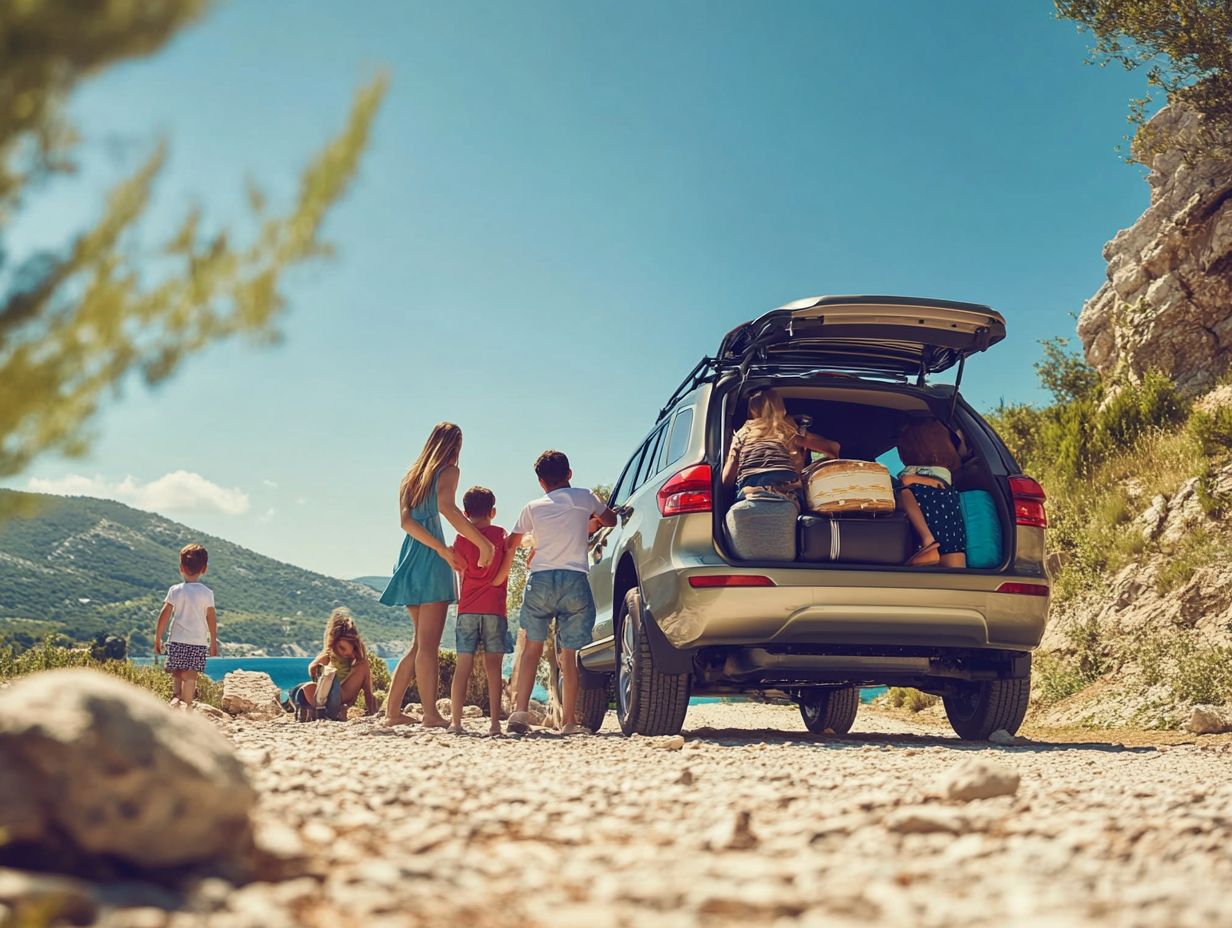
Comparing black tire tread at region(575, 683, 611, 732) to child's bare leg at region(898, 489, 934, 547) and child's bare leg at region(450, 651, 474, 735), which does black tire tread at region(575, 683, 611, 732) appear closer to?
child's bare leg at region(450, 651, 474, 735)

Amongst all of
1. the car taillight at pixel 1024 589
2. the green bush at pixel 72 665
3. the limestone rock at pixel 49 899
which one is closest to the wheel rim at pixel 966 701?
the car taillight at pixel 1024 589

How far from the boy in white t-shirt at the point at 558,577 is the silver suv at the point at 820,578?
0.22 meters

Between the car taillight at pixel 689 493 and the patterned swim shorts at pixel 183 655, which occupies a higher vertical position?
the car taillight at pixel 689 493

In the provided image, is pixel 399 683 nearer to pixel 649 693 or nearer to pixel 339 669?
pixel 649 693

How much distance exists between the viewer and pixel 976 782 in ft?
10.6

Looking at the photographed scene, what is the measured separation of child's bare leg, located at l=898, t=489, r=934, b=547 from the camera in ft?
19.2

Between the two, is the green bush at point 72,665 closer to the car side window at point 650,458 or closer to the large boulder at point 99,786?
the car side window at point 650,458

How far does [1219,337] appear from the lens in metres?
17.5

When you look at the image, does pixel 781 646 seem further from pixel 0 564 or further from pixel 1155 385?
pixel 0 564

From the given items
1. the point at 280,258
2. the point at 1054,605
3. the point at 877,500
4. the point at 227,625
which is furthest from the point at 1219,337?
the point at 227,625

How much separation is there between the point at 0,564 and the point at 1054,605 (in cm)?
13547

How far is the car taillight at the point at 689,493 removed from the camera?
5.66 metres

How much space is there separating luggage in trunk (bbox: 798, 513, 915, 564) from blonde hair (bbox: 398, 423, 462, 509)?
100 inches

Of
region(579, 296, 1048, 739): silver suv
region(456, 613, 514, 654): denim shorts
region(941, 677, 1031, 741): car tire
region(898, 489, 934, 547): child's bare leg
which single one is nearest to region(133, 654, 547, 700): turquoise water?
region(456, 613, 514, 654): denim shorts
